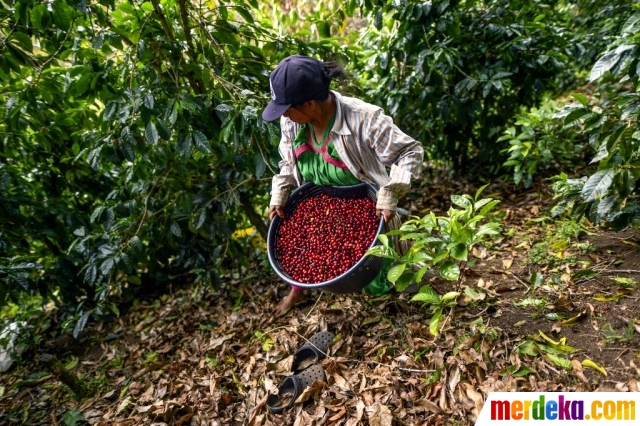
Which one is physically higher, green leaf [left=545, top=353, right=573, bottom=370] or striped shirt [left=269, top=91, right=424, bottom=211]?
striped shirt [left=269, top=91, right=424, bottom=211]

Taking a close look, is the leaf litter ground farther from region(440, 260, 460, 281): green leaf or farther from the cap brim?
the cap brim

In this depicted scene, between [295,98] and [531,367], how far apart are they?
51.7 inches

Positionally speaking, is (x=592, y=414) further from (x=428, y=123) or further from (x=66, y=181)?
(x=66, y=181)

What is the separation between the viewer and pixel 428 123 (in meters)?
3.15

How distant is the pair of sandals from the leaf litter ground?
4 cm

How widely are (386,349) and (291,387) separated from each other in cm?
45

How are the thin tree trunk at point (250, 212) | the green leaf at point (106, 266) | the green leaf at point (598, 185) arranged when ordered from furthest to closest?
1. the thin tree trunk at point (250, 212)
2. the green leaf at point (106, 266)
3. the green leaf at point (598, 185)

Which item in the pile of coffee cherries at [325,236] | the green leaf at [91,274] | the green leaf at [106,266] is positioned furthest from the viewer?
the green leaf at [91,274]

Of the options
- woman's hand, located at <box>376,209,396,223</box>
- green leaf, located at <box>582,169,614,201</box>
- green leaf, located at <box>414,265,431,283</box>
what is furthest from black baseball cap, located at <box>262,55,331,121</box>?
green leaf, located at <box>582,169,614,201</box>

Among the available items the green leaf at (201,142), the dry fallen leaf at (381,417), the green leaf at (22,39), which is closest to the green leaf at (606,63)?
the dry fallen leaf at (381,417)

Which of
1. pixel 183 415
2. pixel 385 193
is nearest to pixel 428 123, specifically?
pixel 385 193

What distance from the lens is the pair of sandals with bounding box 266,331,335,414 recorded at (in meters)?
1.76

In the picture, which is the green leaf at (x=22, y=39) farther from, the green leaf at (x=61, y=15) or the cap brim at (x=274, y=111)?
the cap brim at (x=274, y=111)

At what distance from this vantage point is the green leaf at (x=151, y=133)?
192 cm
